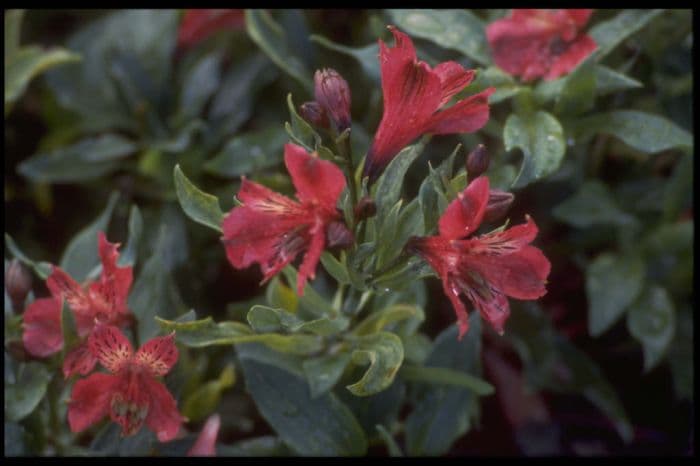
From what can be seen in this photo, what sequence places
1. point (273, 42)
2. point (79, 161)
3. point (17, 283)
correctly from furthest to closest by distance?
point (79, 161)
point (273, 42)
point (17, 283)

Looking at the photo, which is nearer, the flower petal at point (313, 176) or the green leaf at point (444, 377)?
the flower petal at point (313, 176)

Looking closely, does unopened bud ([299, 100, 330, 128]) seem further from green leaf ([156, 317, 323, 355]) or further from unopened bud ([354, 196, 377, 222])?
green leaf ([156, 317, 323, 355])

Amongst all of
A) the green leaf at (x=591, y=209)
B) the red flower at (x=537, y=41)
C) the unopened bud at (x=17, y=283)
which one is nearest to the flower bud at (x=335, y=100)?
the red flower at (x=537, y=41)

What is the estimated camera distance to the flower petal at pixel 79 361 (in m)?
1.07

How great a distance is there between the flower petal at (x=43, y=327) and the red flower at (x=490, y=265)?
0.48m

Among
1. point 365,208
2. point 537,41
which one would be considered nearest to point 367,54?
point 537,41

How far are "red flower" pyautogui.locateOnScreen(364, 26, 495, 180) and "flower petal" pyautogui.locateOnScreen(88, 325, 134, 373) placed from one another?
34cm

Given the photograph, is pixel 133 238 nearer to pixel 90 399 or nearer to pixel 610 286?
pixel 90 399

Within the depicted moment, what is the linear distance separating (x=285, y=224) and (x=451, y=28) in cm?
54

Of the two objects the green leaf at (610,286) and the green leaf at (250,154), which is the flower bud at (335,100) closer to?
the green leaf at (250,154)

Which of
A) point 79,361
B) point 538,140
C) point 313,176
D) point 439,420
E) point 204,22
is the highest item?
point 313,176

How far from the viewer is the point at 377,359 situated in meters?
1.04

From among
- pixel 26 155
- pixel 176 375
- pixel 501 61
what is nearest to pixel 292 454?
pixel 176 375

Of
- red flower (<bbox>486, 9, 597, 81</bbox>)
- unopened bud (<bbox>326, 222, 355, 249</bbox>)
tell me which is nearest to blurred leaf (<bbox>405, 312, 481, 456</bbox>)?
red flower (<bbox>486, 9, 597, 81</bbox>)
